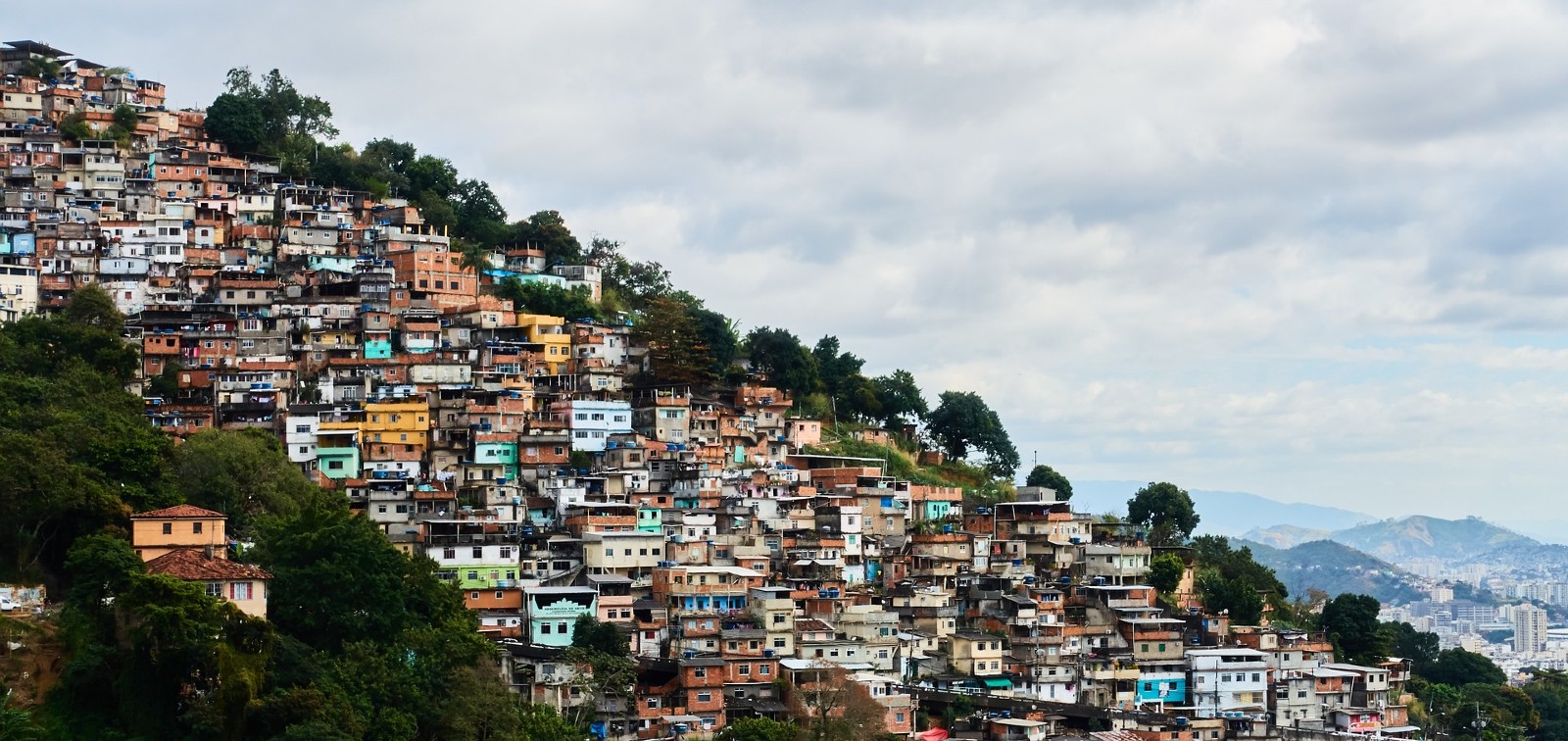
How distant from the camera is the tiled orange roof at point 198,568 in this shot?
29062 millimetres

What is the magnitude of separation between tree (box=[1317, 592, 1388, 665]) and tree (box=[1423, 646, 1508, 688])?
683 centimetres

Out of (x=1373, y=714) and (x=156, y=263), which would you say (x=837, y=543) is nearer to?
(x=1373, y=714)

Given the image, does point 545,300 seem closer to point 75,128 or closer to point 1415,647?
point 75,128

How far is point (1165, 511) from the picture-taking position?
54.5m

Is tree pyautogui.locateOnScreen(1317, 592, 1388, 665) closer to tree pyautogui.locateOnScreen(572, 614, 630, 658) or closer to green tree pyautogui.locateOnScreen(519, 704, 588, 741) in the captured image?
tree pyautogui.locateOnScreen(572, 614, 630, 658)

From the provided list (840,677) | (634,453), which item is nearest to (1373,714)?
(840,677)

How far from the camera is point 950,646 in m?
40.0

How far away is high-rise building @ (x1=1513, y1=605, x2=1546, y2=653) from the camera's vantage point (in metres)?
131

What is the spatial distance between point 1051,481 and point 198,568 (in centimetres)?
3178

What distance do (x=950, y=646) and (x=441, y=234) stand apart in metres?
22.1

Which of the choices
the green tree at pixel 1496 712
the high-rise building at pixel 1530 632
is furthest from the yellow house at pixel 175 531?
the high-rise building at pixel 1530 632

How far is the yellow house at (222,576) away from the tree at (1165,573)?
23709 mm

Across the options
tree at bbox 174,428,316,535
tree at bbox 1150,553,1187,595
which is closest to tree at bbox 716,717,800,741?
tree at bbox 174,428,316,535

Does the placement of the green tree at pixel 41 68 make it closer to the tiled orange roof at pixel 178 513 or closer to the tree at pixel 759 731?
the tiled orange roof at pixel 178 513
